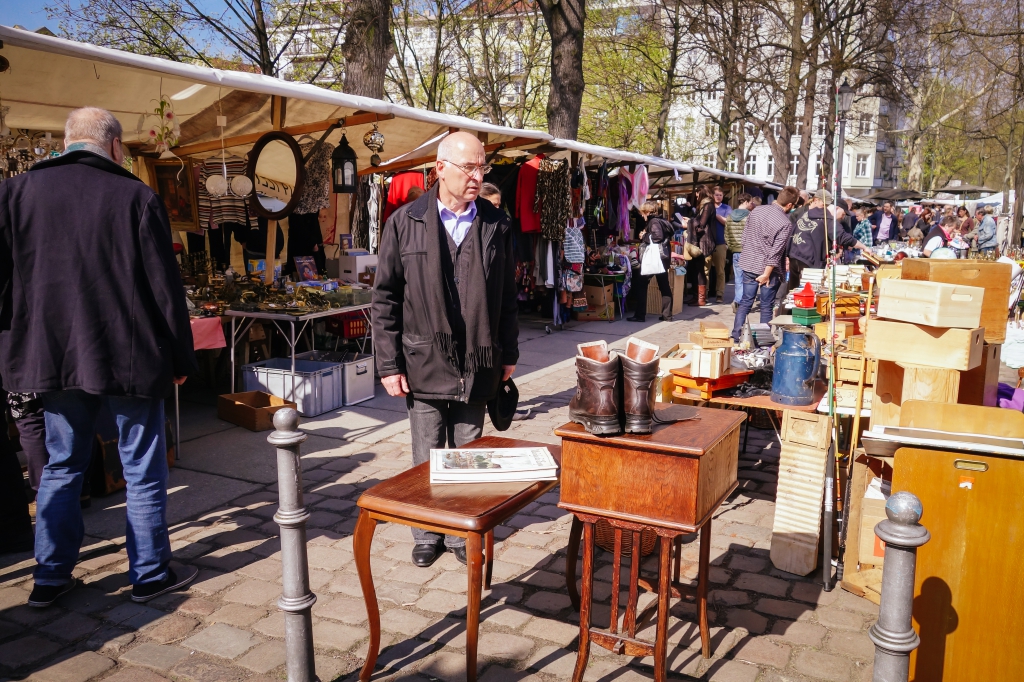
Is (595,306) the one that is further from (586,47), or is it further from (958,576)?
(586,47)

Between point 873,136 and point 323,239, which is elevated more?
point 873,136

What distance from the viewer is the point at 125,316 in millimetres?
3439

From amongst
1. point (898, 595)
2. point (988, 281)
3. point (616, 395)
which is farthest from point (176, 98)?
point (898, 595)

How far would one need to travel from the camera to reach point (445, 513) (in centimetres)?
272

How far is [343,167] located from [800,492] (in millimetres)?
5321

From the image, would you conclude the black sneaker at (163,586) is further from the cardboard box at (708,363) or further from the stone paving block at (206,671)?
the cardboard box at (708,363)

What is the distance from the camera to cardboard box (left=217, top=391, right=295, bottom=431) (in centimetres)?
649

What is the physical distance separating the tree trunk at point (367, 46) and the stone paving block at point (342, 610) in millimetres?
8478

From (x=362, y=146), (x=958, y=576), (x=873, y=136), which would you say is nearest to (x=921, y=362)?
(x=958, y=576)

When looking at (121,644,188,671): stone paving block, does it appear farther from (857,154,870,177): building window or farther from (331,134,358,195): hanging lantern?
(857,154,870,177): building window

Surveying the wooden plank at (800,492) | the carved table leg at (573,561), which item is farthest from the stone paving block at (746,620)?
the carved table leg at (573,561)

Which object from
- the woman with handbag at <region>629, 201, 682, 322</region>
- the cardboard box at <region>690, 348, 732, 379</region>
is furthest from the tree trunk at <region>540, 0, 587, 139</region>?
the cardboard box at <region>690, 348, 732, 379</region>

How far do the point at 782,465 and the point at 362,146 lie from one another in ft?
22.0

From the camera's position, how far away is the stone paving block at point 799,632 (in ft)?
11.1
